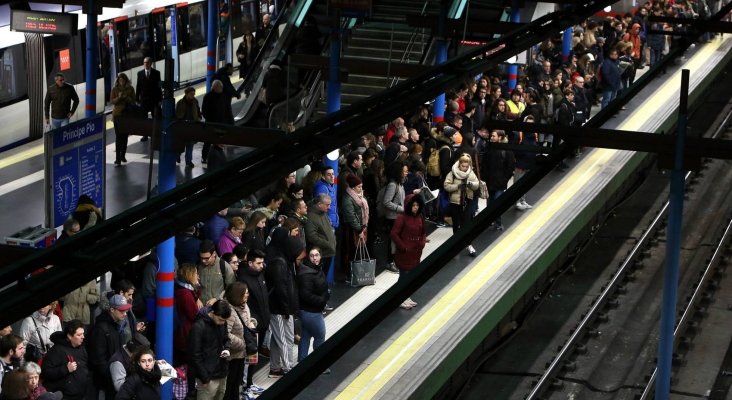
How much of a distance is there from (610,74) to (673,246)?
14.5 metres

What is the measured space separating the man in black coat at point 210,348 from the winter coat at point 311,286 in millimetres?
1325

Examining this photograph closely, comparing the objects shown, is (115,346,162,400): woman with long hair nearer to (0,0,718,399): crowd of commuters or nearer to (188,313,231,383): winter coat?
(0,0,718,399): crowd of commuters

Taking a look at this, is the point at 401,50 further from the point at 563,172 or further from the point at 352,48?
the point at 563,172

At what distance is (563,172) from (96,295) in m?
11.7

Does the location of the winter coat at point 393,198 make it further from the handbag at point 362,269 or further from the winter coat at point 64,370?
the winter coat at point 64,370

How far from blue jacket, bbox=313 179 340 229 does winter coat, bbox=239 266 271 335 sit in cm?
254

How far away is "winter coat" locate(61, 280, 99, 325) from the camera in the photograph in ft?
39.6

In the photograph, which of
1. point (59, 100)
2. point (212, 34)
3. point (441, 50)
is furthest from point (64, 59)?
point (441, 50)

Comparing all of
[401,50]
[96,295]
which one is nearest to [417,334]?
[96,295]

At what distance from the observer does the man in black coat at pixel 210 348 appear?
11820mm

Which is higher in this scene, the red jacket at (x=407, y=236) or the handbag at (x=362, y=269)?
the red jacket at (x=407, y=236)

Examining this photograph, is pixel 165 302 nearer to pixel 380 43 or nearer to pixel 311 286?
pixel 311 286

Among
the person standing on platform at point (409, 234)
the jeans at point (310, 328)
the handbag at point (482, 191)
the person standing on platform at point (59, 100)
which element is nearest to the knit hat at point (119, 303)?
the jeans at point (310, 328)

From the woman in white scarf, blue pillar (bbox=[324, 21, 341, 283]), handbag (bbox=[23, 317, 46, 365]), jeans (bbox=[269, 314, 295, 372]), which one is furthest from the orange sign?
handbag (bbox=[23, 317, 46, 365])
